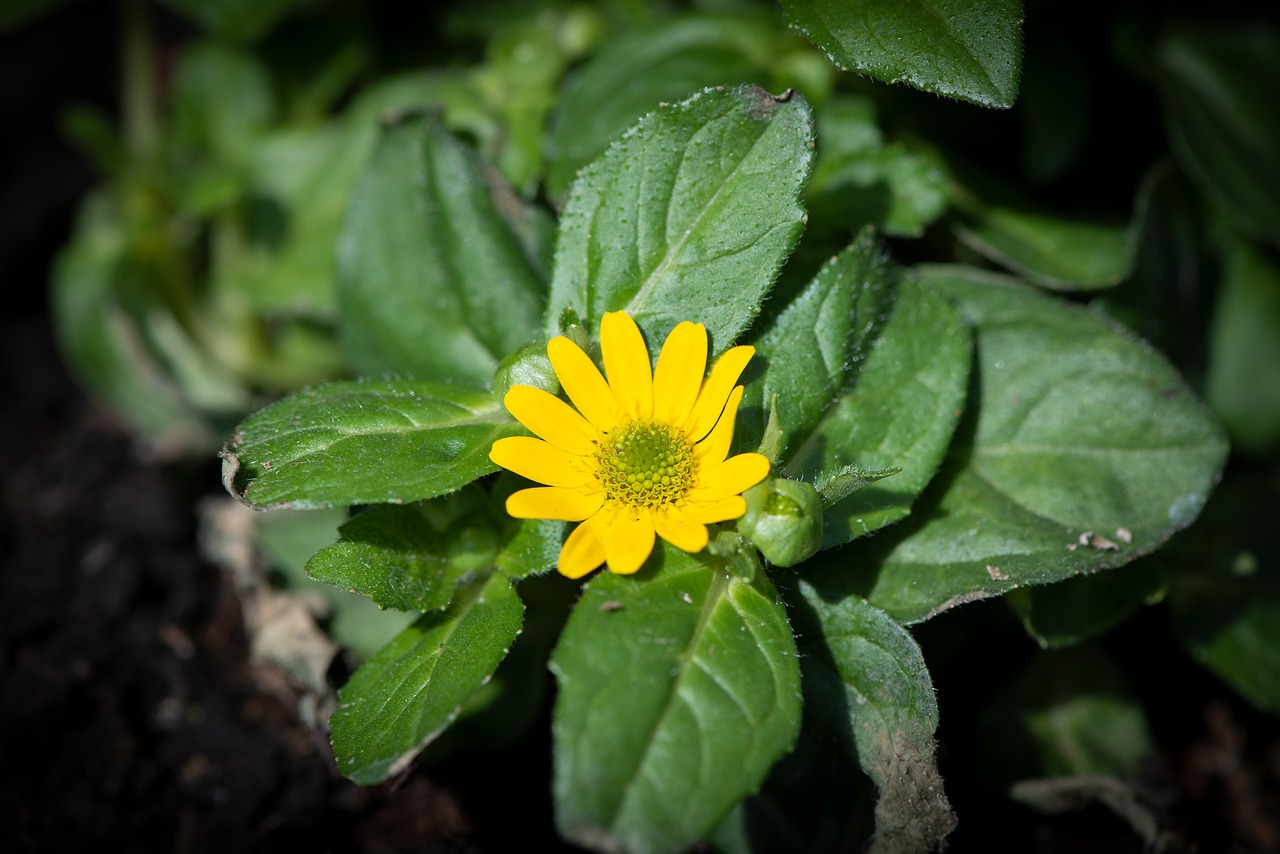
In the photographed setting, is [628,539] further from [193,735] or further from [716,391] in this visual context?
[193,735]

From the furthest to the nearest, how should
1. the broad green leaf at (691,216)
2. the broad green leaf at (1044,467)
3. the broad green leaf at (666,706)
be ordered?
the broad green leaf at (1044,467)
the broad green leaf at (691,216)
the broad green leaf at (666,706)

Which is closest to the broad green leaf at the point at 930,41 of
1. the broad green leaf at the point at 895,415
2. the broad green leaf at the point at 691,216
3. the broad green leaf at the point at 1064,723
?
the broad green leaf at the point at 691,216

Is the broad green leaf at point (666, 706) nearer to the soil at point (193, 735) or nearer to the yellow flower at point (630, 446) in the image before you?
the yellow flower at point (630, 446)

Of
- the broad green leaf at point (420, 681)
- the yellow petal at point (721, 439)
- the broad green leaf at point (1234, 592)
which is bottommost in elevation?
the broad green leaf at point (1234, 592)

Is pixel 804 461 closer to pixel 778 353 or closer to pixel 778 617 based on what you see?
pixel 778 353

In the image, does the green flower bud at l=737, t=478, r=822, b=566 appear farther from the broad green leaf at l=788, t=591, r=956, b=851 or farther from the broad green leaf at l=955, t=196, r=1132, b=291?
the broad green leaf at l=955, t=196, r=1132, b=291

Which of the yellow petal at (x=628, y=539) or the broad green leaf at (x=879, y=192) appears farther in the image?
the broad green leaf at (x=879, y=192)

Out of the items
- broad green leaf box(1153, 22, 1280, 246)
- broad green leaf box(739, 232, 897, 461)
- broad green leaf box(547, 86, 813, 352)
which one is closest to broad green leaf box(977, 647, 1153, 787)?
broad green leaf box(739, 232, 897, 461)

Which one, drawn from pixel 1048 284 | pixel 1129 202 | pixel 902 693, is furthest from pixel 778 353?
pixel 1129 202
